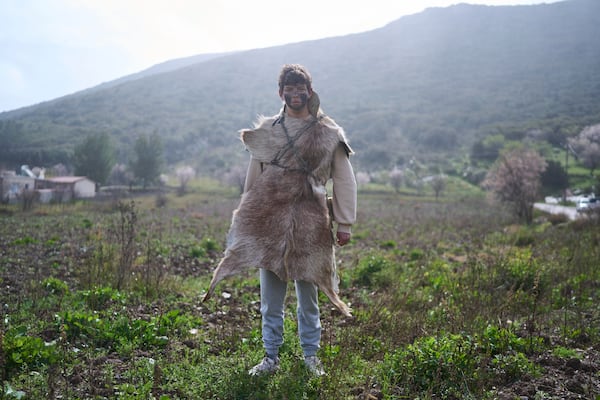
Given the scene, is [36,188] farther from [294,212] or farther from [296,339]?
[294,212]

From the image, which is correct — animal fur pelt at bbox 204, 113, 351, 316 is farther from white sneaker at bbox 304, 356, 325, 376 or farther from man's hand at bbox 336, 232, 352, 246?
white sneaker at bbox 304, 356, 325, 376

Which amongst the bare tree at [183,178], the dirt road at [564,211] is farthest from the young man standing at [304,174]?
the bare tree at [183,178]

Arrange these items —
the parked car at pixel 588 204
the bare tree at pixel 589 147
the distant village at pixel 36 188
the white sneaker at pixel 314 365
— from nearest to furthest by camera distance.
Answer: the white sneaker at pixel 314 365, the parked car at pixel 588 204, the distant village at pixel 36 188, the bare tree at pixel 589 147

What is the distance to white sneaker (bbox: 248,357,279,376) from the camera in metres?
3.11

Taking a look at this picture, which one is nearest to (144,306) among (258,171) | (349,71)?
(258,171)

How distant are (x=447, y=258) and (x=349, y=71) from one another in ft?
640

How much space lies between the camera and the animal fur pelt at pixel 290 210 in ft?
10.3

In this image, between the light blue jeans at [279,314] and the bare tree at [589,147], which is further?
the bare tree at [589,147]

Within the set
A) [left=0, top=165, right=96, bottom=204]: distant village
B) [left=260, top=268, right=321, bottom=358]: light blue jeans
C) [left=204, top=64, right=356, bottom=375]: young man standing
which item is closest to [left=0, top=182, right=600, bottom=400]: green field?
[left=260, top=268, right=321, bottom=358]: light blue jeans

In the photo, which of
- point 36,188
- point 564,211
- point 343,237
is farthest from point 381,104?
point 343,237

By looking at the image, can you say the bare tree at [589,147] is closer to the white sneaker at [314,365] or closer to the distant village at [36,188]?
the distant village at [36,188]

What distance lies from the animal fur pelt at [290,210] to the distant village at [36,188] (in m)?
22.6

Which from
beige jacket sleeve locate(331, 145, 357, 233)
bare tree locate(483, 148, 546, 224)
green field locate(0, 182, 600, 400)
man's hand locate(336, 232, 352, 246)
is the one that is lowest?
bare tree locate(483, 148, 546, 224)

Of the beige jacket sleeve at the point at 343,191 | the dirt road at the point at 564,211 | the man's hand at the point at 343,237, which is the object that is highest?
the beige jacket sleeve at the point at 343,191
